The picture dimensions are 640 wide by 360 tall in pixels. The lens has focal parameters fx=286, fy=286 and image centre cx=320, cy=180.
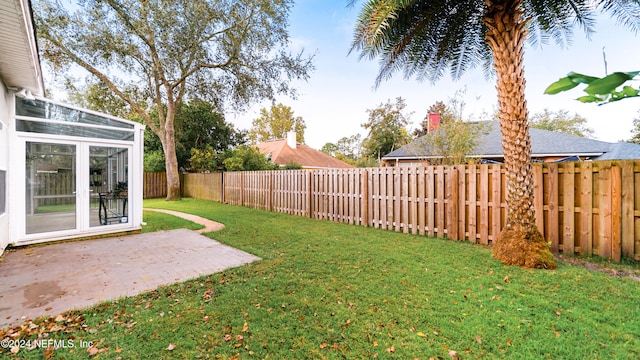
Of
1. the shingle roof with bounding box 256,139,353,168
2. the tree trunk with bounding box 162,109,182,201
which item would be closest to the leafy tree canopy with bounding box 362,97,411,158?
the shingle roof with bounding box 256,139,353,168

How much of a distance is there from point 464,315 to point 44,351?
162 inches

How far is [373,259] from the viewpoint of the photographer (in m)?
4.94

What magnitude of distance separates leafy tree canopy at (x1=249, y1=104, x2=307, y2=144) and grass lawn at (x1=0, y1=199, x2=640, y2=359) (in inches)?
1379

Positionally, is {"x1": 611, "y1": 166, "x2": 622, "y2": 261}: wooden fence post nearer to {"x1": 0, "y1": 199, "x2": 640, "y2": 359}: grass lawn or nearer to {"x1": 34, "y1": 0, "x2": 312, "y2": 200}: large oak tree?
{"x1": 0, "y1": 199, "x2": 640, "y2": 359}: grass lawn

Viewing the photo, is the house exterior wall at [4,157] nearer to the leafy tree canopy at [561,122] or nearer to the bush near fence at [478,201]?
the bush near fence at [478,201]

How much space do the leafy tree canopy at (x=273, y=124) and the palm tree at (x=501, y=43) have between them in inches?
1276

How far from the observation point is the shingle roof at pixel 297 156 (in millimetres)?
24792

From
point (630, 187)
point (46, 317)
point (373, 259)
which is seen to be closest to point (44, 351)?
point (46, 317)

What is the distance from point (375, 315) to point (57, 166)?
7483 millimetres

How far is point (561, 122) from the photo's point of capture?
1249 inches

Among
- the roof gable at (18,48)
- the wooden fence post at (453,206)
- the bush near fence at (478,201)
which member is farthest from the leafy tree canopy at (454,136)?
the roof gable at (18,48)

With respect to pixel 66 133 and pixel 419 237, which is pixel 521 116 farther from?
pixel 66 133

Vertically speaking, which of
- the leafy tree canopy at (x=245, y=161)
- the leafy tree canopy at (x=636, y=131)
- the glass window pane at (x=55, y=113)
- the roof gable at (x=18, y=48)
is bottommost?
the leafy tree canopy at (x=245, y=161)

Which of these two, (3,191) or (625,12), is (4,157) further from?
(625,12)
